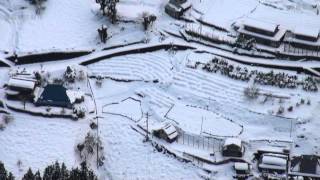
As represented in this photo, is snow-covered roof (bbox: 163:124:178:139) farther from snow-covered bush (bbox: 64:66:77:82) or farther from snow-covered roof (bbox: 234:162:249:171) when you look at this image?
snow-covered bush (bbox: 64:66:77:82)

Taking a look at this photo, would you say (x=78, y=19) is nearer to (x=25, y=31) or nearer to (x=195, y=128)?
(x=25, y=31)

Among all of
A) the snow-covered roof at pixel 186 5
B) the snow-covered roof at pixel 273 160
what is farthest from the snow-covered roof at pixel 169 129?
the snow-covered roof at pixel 186 5

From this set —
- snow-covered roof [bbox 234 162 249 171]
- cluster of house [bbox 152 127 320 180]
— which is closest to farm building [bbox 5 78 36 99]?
cluster of house [bbox 152 127 320 180]

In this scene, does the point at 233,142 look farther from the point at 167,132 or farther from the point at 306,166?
the point at 306,166

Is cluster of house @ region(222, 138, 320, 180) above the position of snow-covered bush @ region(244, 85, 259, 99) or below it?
below

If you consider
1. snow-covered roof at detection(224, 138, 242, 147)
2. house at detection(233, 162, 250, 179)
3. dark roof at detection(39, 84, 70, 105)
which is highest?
dark roof at detection(39, 84, 70, 105)

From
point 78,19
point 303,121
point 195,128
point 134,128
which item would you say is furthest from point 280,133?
point 78,19
